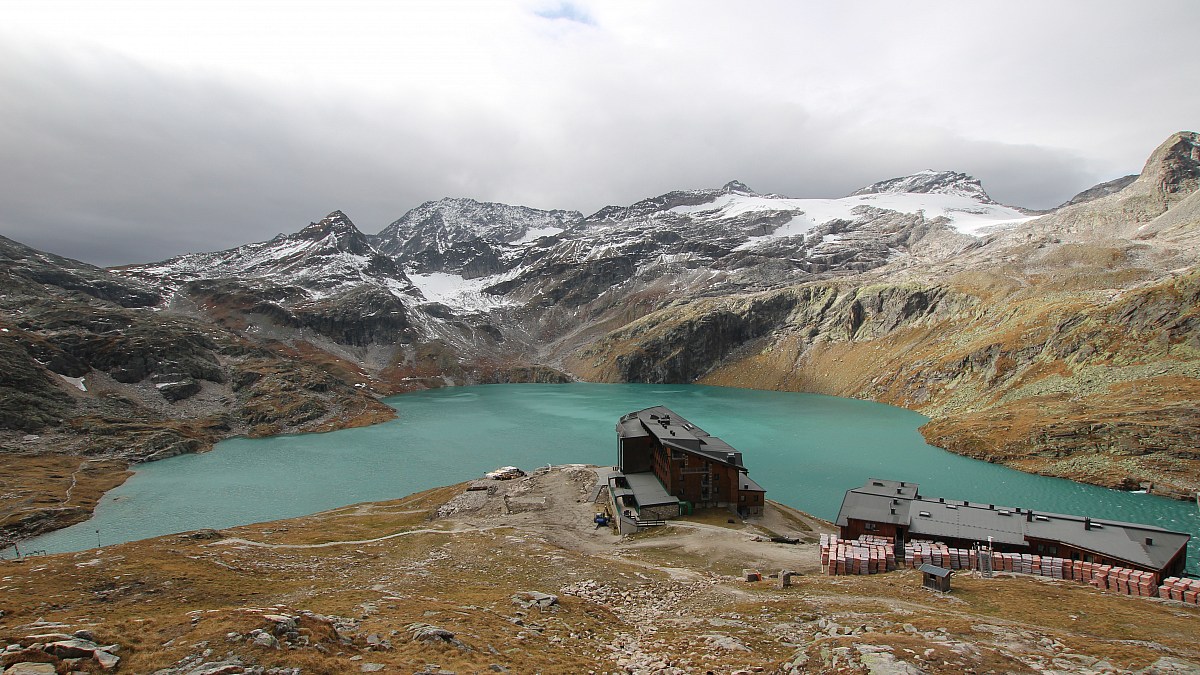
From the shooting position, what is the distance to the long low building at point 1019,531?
34438 mm

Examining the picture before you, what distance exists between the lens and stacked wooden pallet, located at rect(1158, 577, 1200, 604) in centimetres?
2798

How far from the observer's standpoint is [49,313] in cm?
14912

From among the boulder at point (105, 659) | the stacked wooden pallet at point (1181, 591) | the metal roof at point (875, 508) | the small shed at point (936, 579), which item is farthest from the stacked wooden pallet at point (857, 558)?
the boulder at point (105, 659)

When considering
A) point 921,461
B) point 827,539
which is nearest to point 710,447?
point 827,539

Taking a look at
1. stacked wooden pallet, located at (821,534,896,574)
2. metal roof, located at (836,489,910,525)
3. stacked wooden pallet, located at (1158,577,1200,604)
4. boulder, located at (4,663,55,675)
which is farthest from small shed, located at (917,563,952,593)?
boulder, located at (4,663,55,675)

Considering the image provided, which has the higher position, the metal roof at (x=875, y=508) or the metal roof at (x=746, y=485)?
the metal roof at (x=875, y=508)

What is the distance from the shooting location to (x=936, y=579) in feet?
89.2

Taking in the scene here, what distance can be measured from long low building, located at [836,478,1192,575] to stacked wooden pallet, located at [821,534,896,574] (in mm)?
6898

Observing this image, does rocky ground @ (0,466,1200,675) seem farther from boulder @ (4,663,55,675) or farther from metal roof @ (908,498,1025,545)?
metal roof @ (908,498,1025,545)

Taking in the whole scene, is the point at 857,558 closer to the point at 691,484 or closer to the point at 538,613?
the point at 691,484

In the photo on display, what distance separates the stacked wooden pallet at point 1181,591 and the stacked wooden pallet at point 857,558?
13286mm

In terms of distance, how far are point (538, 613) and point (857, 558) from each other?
22.2 m

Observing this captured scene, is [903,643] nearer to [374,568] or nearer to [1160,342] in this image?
[374,568]

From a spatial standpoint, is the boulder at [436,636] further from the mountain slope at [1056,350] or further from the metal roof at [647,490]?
the mountain slope at [1056,350]
